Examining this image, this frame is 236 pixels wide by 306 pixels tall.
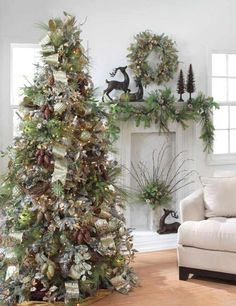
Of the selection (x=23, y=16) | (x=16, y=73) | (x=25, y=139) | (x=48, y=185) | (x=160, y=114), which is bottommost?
(x=48, y=185)

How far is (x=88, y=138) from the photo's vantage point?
12.2 feet

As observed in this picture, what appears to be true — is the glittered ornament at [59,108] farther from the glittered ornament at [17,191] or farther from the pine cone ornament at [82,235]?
the pine cone ornament at [82,235]

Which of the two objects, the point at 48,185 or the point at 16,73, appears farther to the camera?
the point at 16,73

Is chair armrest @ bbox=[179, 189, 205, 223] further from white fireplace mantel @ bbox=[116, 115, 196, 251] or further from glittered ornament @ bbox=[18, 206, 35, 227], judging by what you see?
glittered ornament @ bbox=[18, 206, 35, 227]

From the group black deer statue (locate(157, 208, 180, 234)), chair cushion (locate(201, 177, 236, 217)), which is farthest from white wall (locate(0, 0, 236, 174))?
chair cushion (locate(201, 177, 236, 217))

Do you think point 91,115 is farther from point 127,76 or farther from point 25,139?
point 127,76

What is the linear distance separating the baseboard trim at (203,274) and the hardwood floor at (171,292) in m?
0.06

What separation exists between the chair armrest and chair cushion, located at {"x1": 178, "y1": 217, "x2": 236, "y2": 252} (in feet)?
0.36

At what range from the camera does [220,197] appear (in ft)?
14.6

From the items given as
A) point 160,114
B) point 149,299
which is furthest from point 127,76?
point 149,299

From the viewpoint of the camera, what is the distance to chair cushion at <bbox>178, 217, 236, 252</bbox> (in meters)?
3.99

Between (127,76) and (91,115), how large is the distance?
169cm

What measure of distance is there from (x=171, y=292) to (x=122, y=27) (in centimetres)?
302

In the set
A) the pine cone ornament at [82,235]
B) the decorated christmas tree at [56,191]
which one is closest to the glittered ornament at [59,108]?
the decorated christmas tree at [56,191]
